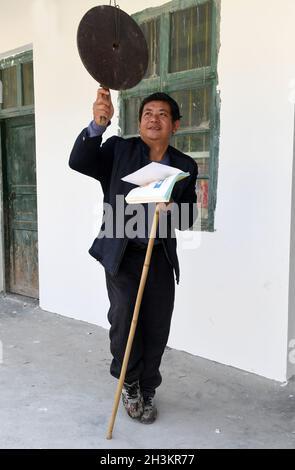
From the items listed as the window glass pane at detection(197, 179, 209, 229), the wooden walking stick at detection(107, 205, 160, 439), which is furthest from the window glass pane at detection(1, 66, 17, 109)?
the wooden walking stick at detection(107, 205, 160, 439)

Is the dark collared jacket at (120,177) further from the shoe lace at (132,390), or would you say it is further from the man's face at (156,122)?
the shoe lace at (132,390)

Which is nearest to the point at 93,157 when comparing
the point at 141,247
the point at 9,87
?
the point at 141,247

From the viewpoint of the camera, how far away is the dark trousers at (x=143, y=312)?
240 centimetres

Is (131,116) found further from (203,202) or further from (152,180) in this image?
(152,180)

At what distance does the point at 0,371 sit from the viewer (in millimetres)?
3195

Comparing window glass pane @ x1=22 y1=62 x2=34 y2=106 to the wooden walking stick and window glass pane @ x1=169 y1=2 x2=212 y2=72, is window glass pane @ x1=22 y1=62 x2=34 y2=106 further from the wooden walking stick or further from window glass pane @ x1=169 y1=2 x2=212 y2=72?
the wooden walking stick

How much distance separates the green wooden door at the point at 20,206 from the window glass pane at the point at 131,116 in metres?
1.37

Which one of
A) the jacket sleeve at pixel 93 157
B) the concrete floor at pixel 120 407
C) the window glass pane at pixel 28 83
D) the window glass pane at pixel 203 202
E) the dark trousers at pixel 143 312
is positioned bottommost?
the concrete floor at pixel 120 407

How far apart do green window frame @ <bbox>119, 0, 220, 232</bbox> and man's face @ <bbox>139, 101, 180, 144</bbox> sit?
2.78 ft

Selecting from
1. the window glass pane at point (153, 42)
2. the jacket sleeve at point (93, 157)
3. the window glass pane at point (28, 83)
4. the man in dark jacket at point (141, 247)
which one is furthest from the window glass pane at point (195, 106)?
the window glass pane at point (28, 83)

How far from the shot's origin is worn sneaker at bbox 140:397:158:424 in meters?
2.46
